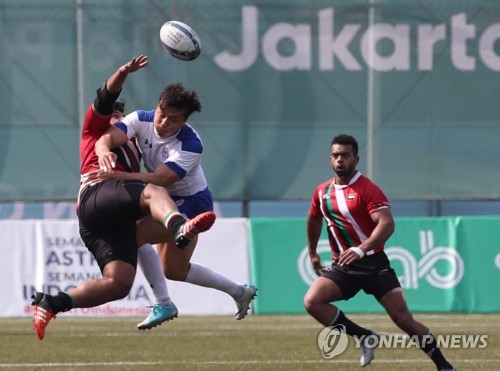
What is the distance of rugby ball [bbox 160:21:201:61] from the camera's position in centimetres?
900

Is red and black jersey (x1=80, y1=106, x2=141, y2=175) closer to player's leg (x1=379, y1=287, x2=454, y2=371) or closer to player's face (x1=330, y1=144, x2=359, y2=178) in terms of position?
player's face (x1=330, y1=144, x2=359, y2=178)

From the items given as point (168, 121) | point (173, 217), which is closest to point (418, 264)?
point (168, 121)

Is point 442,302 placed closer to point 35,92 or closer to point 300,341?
point 300,341

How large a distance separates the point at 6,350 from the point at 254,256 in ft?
16.7

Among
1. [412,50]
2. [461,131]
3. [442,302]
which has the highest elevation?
[412,50]

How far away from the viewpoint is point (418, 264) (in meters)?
15.6

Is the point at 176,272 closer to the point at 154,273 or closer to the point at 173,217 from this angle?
the point at 154,273

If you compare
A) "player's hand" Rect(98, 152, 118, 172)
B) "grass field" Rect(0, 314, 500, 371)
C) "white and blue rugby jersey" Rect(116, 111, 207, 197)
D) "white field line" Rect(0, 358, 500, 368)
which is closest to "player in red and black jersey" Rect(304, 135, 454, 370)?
"grass field" Rect(0, 314, 500, 371)

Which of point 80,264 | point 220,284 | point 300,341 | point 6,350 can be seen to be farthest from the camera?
point 80,264

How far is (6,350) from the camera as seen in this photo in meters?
11.3

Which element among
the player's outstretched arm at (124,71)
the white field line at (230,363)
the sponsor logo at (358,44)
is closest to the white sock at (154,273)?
the white field line at (230,363)

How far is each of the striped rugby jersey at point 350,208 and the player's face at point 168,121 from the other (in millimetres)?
1511

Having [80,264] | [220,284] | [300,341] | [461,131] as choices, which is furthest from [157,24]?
[220,284]

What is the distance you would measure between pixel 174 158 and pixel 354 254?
5.36 feet
